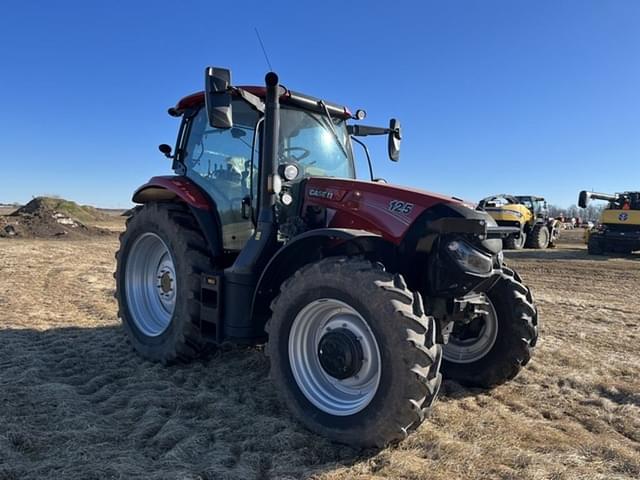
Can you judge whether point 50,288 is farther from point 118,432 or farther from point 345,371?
point 345,371

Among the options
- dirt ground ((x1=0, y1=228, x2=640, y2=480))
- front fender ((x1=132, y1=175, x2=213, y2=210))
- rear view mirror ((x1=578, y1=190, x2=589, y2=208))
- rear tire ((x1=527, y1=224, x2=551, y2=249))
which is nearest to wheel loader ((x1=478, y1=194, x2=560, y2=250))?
rear tire ((x1=527, y1=224, x2=551, y2=249))

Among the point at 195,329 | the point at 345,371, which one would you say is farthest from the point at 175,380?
the point at 345,371

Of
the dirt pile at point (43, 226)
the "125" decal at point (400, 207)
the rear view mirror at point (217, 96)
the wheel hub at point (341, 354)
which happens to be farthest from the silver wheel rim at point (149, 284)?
the dirt pile at point (43, 226)

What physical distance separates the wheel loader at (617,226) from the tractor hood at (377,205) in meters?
16.0

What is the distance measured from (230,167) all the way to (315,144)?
773mm

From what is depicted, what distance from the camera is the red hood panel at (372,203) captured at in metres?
3.18

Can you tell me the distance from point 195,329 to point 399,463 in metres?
2.09

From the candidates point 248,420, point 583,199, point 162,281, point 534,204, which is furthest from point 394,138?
point 534,204

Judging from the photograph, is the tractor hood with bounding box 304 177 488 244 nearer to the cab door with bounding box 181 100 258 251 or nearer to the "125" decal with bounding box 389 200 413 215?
the "125" decal with bounding box 389 200 413 215

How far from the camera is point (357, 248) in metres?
3.37

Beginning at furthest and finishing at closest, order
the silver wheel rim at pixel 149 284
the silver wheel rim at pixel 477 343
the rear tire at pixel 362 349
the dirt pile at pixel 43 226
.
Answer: the dirt pile at pixel 43 226 → the silver wheel rim at pixel 149 284 → the silver wheel rim at pixel 477 343 → the rear tire at pixel 362 349

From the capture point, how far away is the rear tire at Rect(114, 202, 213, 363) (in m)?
4.11

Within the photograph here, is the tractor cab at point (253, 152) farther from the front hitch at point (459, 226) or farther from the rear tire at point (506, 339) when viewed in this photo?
the rear tire at point (506, 339)

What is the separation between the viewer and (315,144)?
4266 mm
